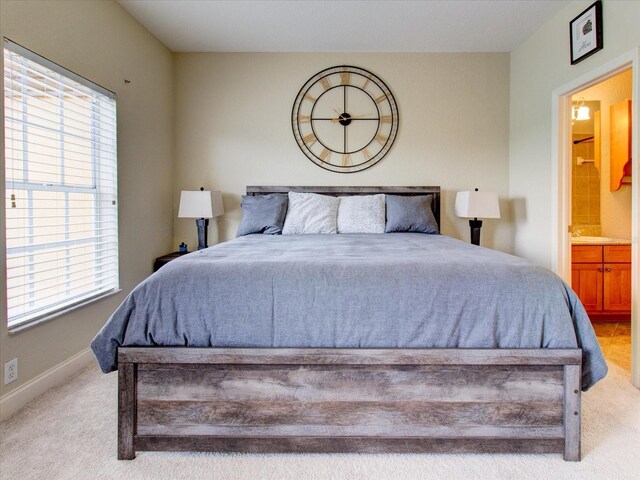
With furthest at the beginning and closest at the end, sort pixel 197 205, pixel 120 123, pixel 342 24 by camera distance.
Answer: pixel 197 205
pixel 342 24
pixel 120 123

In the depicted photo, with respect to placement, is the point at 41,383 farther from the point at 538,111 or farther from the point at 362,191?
the point at 538,111

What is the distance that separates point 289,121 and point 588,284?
317 centimetres

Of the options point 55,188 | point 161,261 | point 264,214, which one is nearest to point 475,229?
point 264,214

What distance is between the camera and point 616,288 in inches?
142

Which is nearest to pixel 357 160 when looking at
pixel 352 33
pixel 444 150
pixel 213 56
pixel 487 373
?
pixel 444 150

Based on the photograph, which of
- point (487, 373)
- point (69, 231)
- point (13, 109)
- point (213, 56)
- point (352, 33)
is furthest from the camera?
point (213, 56)

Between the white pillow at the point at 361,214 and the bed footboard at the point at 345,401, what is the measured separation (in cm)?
202

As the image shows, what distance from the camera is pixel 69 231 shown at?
8.28 feet

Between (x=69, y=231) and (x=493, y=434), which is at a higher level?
(x=69, y=231)

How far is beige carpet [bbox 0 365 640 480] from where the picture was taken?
60.7 inches

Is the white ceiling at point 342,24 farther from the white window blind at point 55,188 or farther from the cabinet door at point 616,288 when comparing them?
the cabinet door at point 616,288

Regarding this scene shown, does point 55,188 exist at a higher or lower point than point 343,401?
higher

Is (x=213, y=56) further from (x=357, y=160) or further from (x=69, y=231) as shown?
(x=69, y=231)

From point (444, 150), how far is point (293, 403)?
3.23 metres
